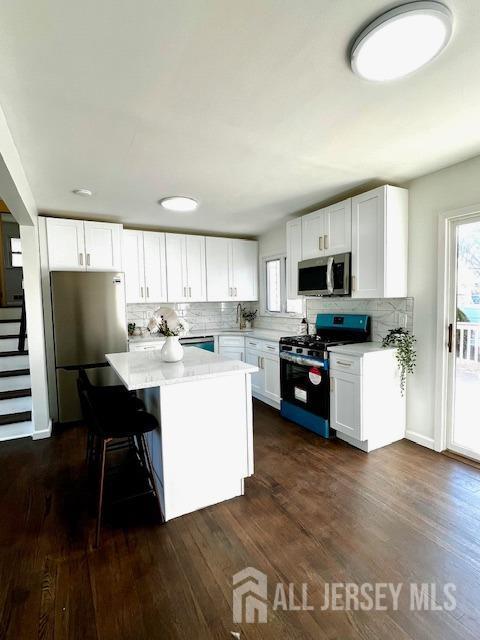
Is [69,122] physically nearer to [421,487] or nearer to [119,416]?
[119,416]

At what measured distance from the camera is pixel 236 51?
4.49 ft

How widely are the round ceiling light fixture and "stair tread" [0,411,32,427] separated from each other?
406 centimetres

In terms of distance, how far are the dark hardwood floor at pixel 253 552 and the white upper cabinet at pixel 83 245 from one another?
7.23 feet

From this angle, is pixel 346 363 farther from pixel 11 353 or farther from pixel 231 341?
pixel 11 353

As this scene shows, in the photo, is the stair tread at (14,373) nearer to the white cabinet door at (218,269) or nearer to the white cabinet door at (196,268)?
the white cabinet door at (196,268)

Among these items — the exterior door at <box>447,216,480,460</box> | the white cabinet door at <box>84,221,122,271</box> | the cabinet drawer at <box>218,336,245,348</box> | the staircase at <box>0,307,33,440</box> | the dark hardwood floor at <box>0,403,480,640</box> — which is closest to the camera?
the dark hardwood floor at <box>0,403,480,640</box>

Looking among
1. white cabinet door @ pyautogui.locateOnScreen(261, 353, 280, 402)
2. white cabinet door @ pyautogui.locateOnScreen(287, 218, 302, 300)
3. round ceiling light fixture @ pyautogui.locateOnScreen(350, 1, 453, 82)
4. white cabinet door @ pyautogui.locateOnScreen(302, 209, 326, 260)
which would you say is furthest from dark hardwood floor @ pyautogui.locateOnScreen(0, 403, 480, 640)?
round ceiling light fixture @ pyautogui.locateOnScreen(350, 1, 453, 82)

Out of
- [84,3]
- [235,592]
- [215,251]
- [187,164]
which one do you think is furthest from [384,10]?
[215,251]

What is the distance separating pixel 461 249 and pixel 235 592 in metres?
2.90

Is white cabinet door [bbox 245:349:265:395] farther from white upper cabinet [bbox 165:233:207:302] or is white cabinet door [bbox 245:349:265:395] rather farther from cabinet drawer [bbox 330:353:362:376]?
cabinet drawer [bbox 330:353:362:376]

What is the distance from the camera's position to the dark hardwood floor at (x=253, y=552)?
4.47 feet

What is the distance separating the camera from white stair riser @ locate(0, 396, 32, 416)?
136 inches

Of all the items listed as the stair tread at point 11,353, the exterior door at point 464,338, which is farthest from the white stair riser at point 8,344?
the exterior door at point 464,338

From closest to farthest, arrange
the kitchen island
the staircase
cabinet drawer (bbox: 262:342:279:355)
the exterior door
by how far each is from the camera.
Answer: the kitchen island, the exterior door, the staircase, cabinet drawer (bbox: 262:342:279:355)
